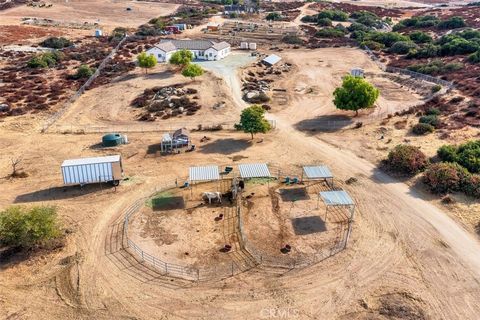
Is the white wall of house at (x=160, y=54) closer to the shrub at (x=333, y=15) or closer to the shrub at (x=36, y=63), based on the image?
the shrub at (x=36, y=63)

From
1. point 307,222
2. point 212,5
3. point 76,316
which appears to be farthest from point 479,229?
point 212,5

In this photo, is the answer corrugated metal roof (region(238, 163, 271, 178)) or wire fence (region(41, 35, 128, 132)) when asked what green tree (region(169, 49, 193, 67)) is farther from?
corrugated metal roof (region(238, 163, 271, 178))

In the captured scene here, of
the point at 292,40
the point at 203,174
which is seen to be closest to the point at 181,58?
the point at 292,40

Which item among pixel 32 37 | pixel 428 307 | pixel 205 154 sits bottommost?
pixel 428 307

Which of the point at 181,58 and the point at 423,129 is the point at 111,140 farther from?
the point at 423,129

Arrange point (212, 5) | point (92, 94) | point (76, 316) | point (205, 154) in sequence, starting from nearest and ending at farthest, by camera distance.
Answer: point (76, 316)
point (205, 154)
point (92, 94)
point (212, 5)

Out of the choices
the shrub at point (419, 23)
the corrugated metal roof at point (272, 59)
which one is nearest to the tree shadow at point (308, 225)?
the corrugated metal roof at point (272, 59)

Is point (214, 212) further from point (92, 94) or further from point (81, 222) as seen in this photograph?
point (92, 94)
